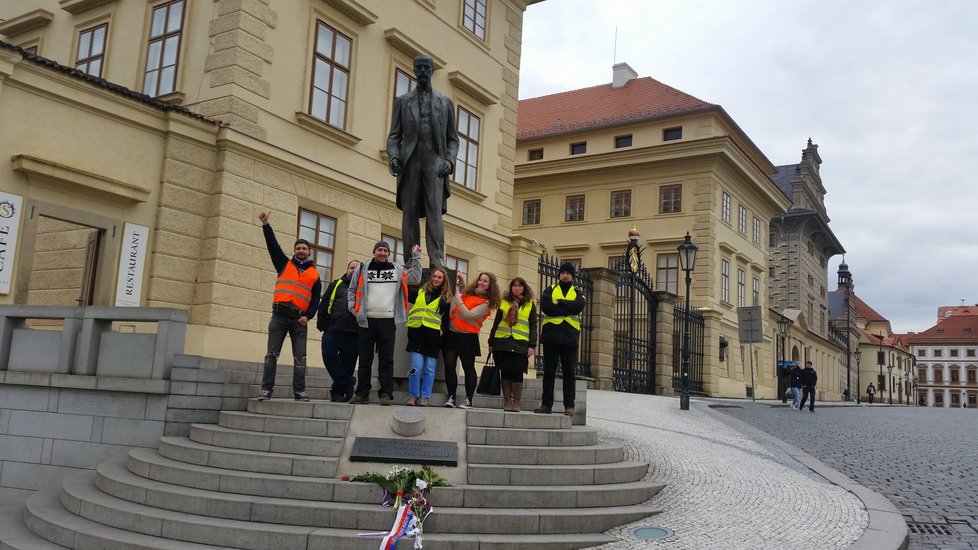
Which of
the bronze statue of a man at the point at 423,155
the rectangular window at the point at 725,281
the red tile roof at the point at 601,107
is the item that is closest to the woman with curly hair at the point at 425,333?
the bronze statue of a man at the point at 423,155

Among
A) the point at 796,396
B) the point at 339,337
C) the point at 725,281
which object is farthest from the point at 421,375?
the point at 725,281

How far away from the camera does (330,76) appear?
1744 cm

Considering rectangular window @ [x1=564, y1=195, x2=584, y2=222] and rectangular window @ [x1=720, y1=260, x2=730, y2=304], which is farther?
rectangular window @ [x1=564, y1=195, x2=584, y2=222]

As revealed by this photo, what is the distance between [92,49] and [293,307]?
12.0 metres

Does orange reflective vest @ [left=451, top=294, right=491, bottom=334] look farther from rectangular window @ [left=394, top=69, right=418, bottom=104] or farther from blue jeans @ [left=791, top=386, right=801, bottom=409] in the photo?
blue jeans @ [left=791, top=386, right=801, bottom=409]

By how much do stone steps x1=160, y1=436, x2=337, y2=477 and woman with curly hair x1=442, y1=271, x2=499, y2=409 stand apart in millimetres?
2098

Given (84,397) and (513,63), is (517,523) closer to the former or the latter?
(84,397)

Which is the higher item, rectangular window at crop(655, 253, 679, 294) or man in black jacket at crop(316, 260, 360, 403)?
rectangular window at crop(655, 253, 679, 294)

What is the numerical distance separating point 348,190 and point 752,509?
11981 millimetres

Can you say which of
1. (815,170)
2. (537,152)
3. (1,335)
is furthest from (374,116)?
(815,170)

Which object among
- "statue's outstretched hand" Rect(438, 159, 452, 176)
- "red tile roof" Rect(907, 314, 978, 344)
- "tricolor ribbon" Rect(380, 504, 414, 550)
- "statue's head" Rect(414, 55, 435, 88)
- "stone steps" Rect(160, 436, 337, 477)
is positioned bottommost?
"tricolor ribbon" Rect(380, 504, 414, 550)

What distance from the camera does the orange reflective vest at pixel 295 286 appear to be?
9.13 metres

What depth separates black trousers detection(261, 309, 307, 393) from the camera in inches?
360

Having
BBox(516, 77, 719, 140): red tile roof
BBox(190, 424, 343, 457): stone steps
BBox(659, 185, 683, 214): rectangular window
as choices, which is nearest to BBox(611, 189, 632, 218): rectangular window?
BBox(659, 185, 683, 214): rectangular window
